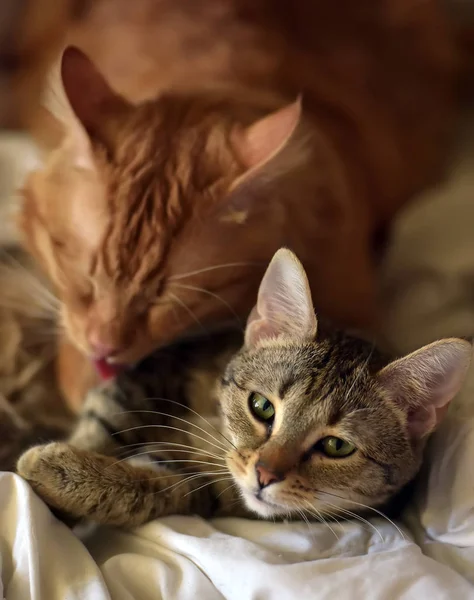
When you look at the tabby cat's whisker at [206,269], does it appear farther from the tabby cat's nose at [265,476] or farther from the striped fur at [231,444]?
the tabby cat's nose at [265,476]

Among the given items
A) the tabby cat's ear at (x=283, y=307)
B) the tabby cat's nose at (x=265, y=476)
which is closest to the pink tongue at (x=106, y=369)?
the tabby cat's ear at (x=283, y=307)

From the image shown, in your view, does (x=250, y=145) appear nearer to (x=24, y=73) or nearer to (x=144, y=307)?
(x=144, y=307)

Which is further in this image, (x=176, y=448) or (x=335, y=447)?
(x=176, y=448)

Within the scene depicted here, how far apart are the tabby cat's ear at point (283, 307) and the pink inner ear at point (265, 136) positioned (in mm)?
190

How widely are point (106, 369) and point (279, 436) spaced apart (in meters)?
0.38

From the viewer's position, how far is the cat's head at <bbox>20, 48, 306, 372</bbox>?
1.13 m

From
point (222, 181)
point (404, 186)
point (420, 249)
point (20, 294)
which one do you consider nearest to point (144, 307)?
point (222, 181)

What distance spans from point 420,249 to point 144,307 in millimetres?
885

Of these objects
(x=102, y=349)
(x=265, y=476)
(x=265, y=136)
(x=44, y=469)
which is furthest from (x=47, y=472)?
(x=265, y=136)

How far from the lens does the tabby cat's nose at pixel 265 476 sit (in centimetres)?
101

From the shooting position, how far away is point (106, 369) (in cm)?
124

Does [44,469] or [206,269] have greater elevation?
[206,269]

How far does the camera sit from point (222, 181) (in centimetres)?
116

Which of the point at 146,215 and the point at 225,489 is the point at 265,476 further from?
the point at 146,215
